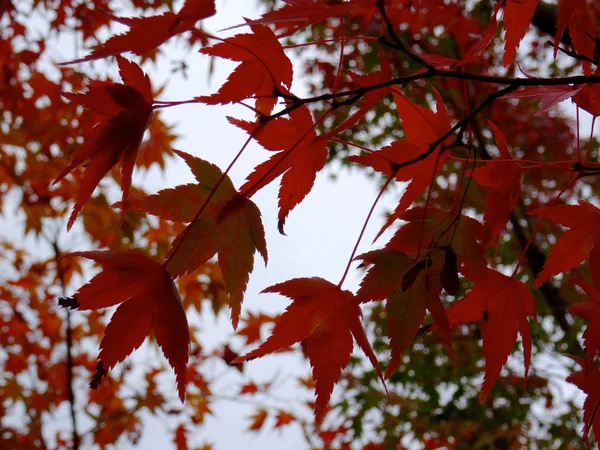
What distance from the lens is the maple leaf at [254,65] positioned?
1.83 ft

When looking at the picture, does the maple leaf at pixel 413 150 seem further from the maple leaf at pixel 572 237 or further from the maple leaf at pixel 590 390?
the maple leaf at pixel 590 390

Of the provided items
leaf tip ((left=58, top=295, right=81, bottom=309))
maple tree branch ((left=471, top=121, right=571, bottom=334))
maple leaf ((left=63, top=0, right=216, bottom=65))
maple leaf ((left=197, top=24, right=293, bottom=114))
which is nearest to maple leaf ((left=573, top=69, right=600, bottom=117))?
maple leaf ((left=197, top=24, right=293, bottom=114))

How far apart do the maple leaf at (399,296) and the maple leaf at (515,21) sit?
0.87ft

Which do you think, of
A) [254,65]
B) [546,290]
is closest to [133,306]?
[254,65]

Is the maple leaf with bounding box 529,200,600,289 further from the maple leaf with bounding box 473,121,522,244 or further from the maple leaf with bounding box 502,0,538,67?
the maple leaf with bounding box 502,0,538,67

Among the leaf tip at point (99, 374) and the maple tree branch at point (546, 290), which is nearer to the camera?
the leaf tip at point (99, 374)

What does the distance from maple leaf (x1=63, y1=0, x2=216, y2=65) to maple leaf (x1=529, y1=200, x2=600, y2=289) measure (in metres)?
0.42

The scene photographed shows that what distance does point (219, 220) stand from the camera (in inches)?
22.6

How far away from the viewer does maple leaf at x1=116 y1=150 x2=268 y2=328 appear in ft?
1.88

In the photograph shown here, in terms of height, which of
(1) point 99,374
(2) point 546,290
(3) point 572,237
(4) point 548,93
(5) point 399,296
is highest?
(2) point 546,290

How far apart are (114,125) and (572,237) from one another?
509 mm

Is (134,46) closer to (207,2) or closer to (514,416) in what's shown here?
(207,2)

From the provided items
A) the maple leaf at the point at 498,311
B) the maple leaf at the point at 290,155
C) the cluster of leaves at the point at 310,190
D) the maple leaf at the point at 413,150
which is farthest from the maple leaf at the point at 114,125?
the maple leaf at the point at 498,311

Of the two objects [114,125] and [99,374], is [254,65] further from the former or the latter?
[99,374]
